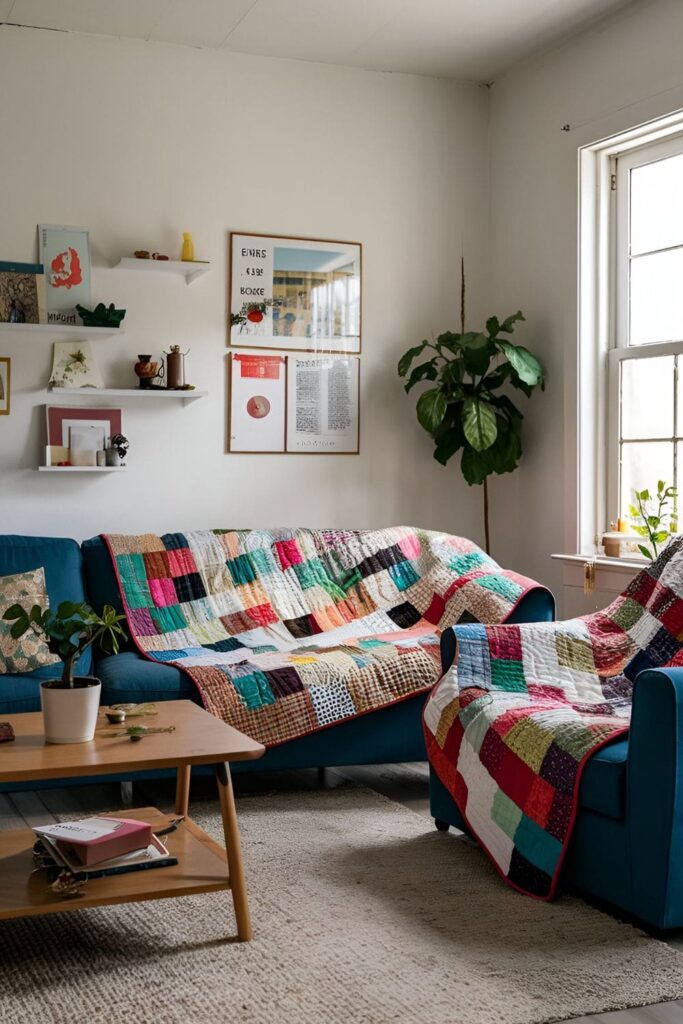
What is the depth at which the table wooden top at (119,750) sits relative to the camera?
2.30m

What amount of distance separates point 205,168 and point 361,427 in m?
1.28

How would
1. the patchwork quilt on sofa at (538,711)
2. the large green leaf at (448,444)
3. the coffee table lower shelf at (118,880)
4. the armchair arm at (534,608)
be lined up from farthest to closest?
the large green leaf at (448,444) < the armchair arm at (534,608) < the patchwork quilt on sofa at (538,711) < the coffee table lower shelf at (118,880)

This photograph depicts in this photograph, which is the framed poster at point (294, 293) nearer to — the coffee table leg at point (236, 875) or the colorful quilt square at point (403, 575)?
the colorful quilt square at point (403, 575)

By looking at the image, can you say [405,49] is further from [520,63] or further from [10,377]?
[10,377]

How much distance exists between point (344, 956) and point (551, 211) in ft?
11.2

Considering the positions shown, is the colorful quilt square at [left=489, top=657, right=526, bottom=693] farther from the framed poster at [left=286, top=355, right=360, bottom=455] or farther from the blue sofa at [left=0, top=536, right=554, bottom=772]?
the framed poster at [left=286, top=355, right=360, bottom=455]

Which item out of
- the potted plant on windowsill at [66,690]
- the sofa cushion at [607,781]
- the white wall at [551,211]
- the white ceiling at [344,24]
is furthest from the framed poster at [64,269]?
the sofa cushion at [607,781]

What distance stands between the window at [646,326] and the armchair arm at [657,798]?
199cm

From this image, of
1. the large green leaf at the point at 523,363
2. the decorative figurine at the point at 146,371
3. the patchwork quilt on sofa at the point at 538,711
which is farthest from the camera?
the large green leaf at the point at 523,363

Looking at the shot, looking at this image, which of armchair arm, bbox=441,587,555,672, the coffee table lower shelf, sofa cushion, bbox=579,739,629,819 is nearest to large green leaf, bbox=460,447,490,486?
armchair arm, bbox=441,587,555,672

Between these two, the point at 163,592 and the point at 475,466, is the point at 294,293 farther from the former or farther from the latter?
the point at 163,592

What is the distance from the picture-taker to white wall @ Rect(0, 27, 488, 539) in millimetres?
4434

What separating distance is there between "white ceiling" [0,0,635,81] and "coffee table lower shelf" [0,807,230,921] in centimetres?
309

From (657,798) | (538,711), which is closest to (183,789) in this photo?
(538,711)
